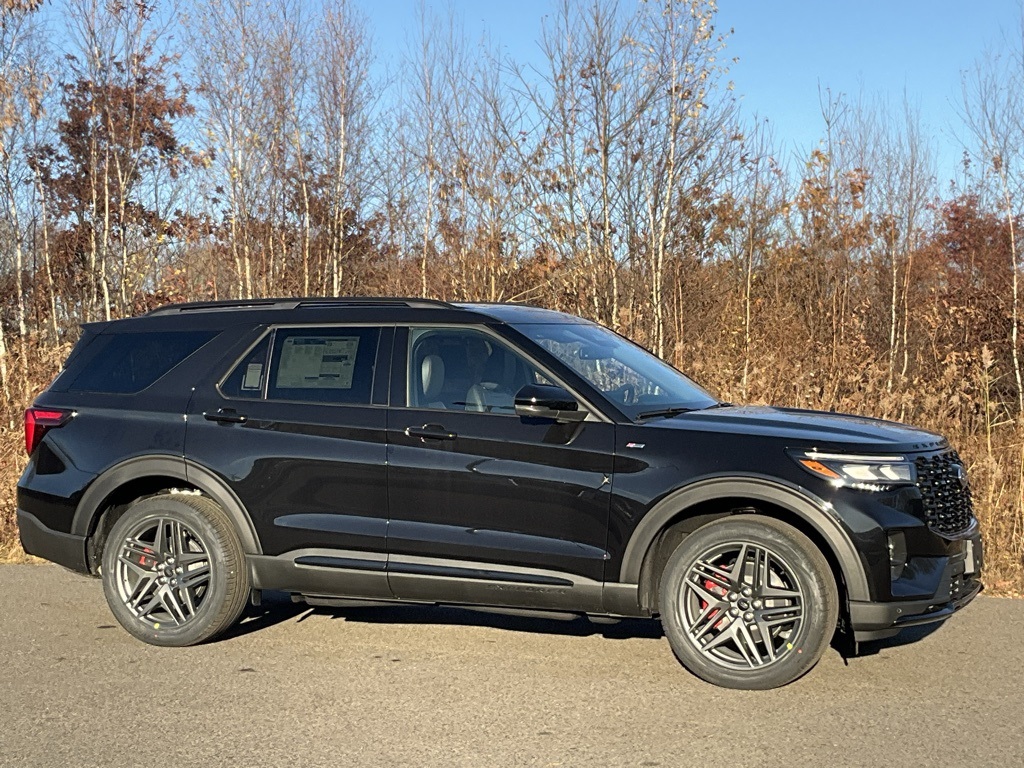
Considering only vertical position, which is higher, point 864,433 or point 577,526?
point 864,433

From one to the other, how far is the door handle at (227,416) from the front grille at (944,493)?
11.5ft

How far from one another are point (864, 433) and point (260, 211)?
47.0 feet

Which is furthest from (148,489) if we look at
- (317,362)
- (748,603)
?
(748,603)

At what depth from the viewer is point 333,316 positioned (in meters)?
6.32

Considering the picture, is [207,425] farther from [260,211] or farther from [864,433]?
[260,211]

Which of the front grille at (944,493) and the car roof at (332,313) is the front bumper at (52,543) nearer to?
the car roof at (332,313)

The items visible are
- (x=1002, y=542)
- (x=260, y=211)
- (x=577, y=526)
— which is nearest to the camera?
(x=577, y=526)

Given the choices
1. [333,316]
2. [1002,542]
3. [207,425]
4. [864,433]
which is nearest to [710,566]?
[864,433]

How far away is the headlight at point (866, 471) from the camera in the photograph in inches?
204

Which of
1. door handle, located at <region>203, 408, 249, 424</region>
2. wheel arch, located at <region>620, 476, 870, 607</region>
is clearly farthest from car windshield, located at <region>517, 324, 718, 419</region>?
door handle, located at <region>203, 408, 249, 424</region>

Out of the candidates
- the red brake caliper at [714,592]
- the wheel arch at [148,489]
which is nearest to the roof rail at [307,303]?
the wheel arch at [148,489]

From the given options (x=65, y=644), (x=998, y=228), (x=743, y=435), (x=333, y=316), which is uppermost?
(x=998, y=228)

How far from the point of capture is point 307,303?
21.3 ft

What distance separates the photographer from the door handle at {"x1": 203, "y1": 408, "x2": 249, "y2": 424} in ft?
20.5
